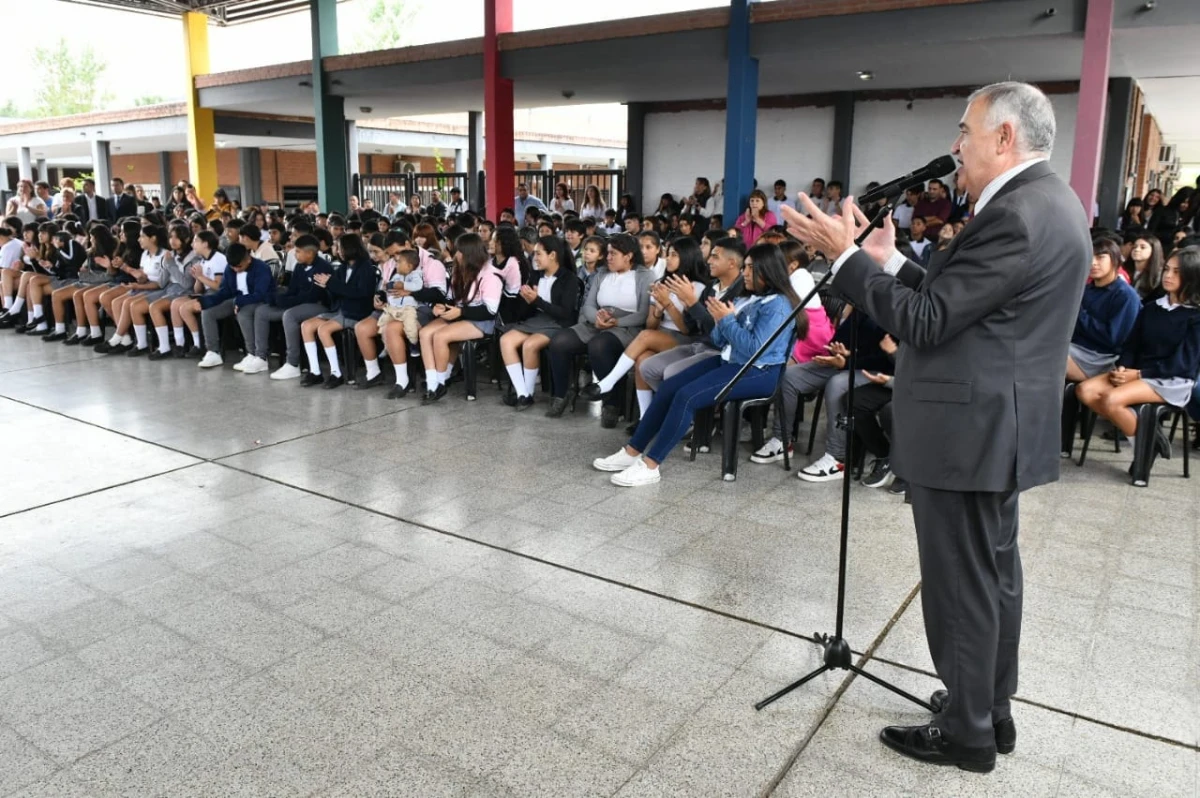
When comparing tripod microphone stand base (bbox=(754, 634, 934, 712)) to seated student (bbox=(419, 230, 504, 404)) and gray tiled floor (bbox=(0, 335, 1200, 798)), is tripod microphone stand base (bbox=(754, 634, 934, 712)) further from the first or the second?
seated student (bbox=(419, 230, 504, 404))

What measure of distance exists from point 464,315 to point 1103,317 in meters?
3.99

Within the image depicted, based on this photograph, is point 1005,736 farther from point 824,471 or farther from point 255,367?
point 255,367

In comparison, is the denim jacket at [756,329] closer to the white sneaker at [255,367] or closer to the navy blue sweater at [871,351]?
the navy blue sweater at [871,351]

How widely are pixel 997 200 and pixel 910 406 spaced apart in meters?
0.50

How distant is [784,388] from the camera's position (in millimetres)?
4781

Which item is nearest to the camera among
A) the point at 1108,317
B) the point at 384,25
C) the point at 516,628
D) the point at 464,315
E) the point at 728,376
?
the point at 516,628

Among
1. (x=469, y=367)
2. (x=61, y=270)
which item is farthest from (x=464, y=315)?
(x=61, y=270)

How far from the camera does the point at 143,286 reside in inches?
327

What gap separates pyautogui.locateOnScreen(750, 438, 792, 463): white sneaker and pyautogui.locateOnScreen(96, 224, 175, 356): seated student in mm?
5966

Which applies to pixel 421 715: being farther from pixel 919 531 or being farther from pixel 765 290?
pixel 765 290

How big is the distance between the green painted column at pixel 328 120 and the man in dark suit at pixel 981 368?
1344 centimetres

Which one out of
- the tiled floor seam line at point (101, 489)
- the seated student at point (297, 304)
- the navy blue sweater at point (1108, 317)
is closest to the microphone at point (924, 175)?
the navy blue sweater at point (1108, 317)

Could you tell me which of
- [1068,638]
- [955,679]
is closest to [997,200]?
[955,679]

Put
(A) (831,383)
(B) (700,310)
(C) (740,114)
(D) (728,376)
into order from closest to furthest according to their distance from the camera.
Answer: (D) (728,376), (A) (831,383), (B) (700,310), (C) (740,114)
